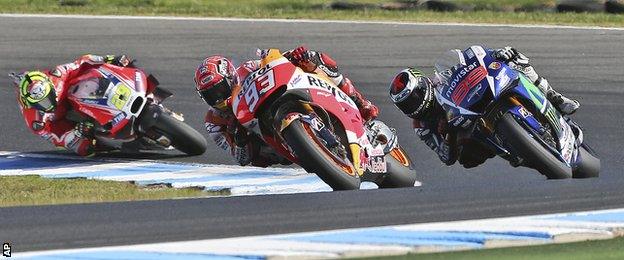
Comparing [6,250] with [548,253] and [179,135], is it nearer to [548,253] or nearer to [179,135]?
[548,253]

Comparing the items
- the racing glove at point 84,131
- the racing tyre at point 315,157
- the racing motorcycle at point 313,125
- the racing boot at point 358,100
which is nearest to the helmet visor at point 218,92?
the racing motorcycle at point 313,125

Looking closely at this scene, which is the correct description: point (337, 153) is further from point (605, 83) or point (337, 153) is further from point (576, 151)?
point (605, 83)

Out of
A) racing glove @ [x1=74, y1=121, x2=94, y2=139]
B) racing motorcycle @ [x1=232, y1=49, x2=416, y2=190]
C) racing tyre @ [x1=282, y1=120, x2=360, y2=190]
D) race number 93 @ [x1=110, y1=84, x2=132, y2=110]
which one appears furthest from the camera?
racing glove @ [x1=74, y1=121, x2=94, y2=139]

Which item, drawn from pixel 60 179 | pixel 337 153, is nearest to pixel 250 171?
pixel 60 179

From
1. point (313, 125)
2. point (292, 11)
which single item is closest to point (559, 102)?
point (313, 125)

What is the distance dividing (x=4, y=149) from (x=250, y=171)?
8.78ft

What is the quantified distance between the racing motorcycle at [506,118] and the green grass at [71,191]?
6.21 ft

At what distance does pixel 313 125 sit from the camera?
8938 mm

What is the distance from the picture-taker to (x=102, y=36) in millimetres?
18984

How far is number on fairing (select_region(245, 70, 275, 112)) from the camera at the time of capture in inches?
366

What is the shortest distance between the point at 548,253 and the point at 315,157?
2.16 metres

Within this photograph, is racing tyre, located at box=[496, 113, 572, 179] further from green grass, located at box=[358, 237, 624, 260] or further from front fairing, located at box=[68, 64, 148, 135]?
front fairing, located at box=[68, 64, 148, 135]

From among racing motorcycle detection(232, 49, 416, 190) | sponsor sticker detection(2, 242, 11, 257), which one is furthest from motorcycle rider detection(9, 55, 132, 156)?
sponsor sticker detection(2, 242, 11, 257)

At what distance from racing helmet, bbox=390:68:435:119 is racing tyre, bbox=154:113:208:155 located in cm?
244
